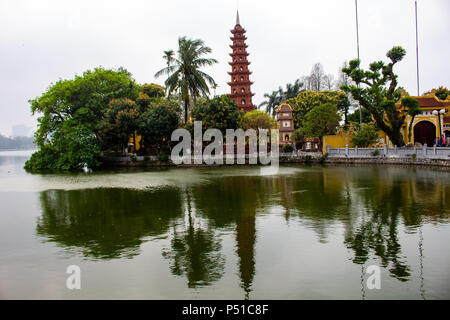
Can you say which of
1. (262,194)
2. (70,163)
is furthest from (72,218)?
(70,163)

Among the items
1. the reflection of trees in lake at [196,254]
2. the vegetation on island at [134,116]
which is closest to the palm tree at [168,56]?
the vegetation on island at [134,116]

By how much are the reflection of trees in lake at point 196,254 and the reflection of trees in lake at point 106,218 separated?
2.20ft

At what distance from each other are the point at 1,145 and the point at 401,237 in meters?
186

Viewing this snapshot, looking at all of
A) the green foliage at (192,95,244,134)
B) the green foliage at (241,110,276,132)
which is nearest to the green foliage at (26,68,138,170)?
the green foliage at (192,95,244,134)

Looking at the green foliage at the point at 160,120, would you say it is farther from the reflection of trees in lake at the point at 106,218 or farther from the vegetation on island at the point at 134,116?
the reflection of trees in lake at the point at 106,218

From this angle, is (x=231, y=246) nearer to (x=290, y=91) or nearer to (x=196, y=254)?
(x=196, y=254)

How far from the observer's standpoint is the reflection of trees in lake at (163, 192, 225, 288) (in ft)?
19.1

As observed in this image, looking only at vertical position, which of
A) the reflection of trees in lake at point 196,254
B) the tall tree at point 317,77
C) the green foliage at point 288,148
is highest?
the tall tree at point 317,77

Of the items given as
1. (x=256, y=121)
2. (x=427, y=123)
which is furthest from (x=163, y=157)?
(x=427, y=123)

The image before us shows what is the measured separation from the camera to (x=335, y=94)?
47.6 meters

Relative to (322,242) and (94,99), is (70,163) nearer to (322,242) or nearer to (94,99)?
(94,99)

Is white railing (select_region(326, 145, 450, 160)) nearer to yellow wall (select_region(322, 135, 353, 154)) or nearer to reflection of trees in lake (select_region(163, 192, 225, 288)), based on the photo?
yellow wall (select_region(322, 135, 353, 154))

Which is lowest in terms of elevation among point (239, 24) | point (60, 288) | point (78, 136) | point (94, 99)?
point (60, 288)

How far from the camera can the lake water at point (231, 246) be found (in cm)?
539
